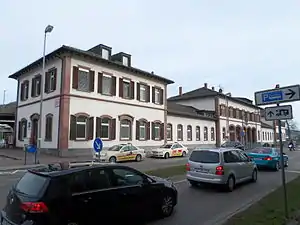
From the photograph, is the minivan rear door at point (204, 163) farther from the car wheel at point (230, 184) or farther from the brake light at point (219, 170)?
the car wheel at point (230, 184)

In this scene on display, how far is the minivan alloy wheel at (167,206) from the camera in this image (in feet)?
23.9

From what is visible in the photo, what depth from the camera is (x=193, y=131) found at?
150 ft

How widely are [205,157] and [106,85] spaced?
69.3 feet

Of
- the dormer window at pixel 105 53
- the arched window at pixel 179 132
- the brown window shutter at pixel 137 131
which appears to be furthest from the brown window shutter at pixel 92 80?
the arched window at pixel 179 132

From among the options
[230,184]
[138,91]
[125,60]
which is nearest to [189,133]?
[138,91]

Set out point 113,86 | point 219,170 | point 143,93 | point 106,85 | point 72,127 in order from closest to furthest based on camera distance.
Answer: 1. point 219,170
2. point 72,127
3. point 106,85
4. point 113,86
5. point 143,93

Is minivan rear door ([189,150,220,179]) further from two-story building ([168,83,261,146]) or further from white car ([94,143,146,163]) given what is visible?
two-story building ([168,83,261,146])

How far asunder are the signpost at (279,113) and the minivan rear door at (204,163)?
4.05 meters

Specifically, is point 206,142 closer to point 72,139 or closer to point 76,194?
point 72,139

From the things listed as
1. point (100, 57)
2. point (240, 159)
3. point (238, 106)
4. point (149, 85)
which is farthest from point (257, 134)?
point (240, 159)

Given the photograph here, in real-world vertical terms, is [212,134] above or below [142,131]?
above

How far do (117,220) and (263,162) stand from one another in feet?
47.5

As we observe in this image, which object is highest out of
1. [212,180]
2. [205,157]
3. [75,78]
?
[75,78]

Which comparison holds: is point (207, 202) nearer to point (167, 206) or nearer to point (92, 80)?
point (167, 206)
